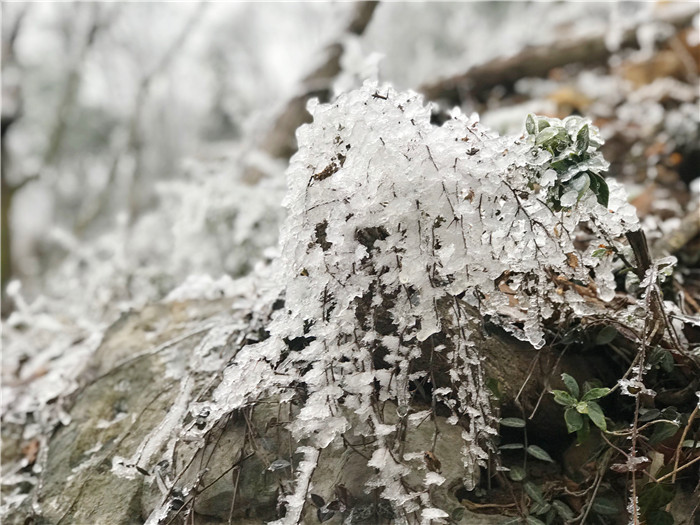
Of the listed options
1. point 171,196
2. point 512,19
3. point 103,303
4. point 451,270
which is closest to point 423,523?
point 451,270

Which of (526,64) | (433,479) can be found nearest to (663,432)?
(433,479)

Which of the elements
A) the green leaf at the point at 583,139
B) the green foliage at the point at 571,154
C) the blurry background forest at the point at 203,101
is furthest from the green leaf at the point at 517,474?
the blurry background forest at the point at 203,101

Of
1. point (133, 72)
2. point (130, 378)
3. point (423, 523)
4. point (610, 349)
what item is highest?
point (133, 72)

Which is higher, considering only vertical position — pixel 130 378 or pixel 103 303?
pixel 103 303

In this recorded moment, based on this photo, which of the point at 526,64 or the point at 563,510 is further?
the point at 526,64

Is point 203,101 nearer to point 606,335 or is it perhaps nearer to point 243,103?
point 243,103

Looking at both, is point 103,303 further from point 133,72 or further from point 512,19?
point 512,19
